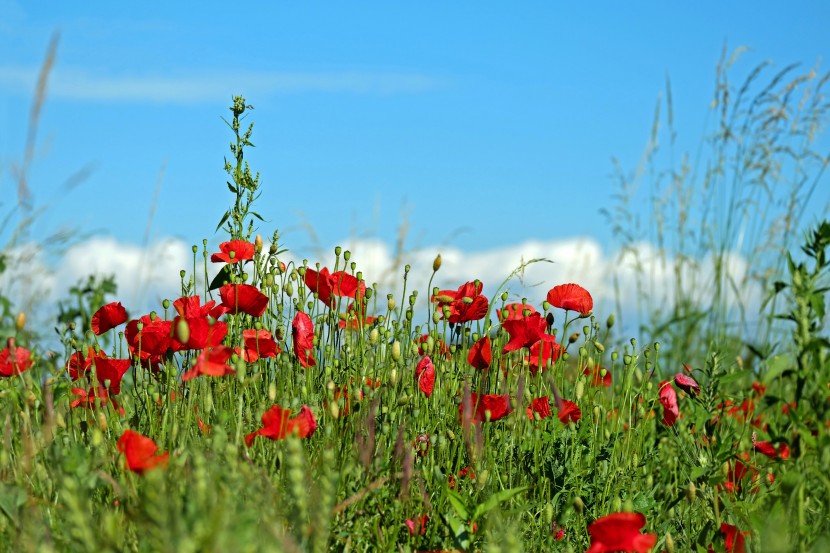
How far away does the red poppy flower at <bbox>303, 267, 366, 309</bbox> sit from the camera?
254 cm

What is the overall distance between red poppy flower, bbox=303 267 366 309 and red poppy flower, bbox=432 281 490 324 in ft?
0.76

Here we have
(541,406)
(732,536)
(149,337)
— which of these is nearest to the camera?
A: (732,536)

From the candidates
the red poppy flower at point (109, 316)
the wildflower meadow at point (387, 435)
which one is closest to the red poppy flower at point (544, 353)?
the wildflower meadow at point (387, 435)

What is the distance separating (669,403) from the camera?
98.4 inches

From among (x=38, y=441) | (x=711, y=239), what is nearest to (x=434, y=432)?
(x=38, y=441)

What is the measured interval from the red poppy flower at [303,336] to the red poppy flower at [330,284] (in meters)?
0.15

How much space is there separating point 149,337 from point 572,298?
1.14 m

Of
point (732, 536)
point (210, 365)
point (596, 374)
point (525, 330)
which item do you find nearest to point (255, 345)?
point (210, 365)

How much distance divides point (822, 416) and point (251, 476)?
105 centimetres

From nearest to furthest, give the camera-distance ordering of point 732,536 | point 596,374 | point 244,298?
1. point 732,536
2. point 244,298
3. point 596,374

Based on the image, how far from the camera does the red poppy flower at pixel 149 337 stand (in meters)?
2.23

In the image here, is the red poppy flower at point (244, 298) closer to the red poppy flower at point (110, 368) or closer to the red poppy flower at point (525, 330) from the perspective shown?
the red poppy flower at point (110, 368)

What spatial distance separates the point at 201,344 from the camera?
2.05 meters

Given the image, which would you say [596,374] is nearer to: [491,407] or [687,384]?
[687,384]
